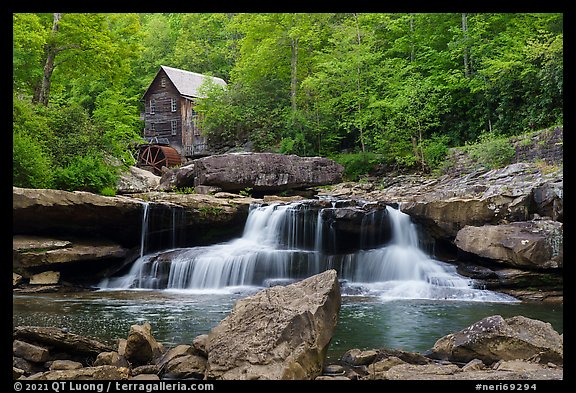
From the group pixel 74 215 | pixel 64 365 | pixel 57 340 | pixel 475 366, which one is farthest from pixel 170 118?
pixel 475 366

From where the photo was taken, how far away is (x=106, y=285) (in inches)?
590

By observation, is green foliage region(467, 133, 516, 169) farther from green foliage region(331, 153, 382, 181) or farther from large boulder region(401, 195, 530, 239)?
green foliage region(331, 153, 382, 181)

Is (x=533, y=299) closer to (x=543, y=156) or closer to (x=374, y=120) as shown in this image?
(x=543, y=156)

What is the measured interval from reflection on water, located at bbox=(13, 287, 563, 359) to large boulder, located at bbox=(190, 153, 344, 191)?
7766 mm

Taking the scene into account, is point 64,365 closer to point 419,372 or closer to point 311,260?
point 419,372

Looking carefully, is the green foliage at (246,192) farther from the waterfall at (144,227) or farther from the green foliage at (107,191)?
the green foliage at (107,191)

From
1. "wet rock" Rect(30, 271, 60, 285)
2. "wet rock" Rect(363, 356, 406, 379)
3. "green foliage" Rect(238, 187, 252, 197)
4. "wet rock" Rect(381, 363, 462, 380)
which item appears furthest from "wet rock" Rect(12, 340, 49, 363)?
"green foliage" Rect(238, 187, 252, 197)

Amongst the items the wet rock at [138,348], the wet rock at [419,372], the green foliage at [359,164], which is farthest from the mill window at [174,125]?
the wet rock at [419,372]

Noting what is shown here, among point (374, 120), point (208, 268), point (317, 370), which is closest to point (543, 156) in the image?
point (374, 120)

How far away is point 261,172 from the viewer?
2064 centimetres

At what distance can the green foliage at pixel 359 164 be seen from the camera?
24.3 metres

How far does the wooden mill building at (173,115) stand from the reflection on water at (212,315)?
2433 cm

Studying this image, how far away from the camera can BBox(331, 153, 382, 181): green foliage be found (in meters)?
24.3
